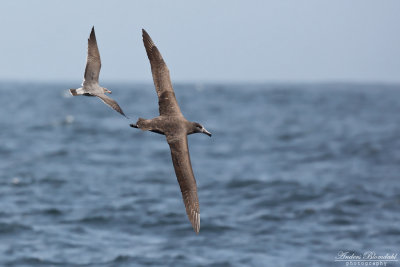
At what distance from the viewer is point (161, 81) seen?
567 inches

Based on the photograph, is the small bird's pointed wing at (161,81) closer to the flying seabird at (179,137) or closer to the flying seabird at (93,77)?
the flying seabird at (179,137)

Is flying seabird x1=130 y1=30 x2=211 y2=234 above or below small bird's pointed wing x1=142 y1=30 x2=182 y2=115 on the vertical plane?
below

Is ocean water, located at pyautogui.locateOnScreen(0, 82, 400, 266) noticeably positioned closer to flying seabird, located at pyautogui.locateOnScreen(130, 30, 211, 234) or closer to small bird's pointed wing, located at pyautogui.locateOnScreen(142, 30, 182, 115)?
flying seabird, located at pyautogui.locateOnScreen(130, 30, 211, 234)

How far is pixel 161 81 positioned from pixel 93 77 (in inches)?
59.5

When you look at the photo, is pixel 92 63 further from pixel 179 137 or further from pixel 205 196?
pixel 205 196

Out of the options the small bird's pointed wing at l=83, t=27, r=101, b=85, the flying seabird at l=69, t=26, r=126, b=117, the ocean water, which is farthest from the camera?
the ocean water

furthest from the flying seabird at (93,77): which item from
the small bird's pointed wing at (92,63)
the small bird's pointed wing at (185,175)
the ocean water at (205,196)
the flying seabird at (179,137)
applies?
the ocean water at (205,196)

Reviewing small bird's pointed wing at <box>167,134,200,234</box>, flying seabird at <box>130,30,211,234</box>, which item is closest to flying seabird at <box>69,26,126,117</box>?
flying seabird at <box>130,30,211,234</box>

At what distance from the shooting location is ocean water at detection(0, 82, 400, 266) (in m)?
24.7

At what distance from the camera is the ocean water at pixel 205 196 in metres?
24.7

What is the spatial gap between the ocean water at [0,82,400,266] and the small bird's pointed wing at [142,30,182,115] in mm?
10484

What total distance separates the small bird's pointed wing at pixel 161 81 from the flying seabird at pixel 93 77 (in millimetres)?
1096


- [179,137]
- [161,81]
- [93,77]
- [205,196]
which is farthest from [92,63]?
[205,196]

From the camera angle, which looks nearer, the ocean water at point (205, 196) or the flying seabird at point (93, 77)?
the flying seabird at point (93, 77)
